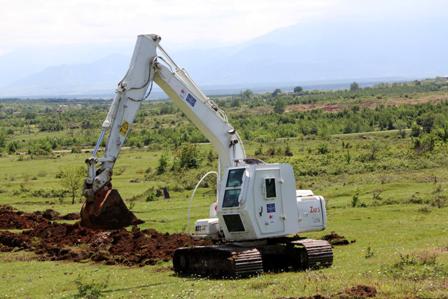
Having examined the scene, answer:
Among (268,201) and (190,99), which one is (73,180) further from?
(268,201)

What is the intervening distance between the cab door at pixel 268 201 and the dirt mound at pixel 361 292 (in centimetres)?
587

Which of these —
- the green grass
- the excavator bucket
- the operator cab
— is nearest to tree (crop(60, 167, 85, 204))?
the green grass

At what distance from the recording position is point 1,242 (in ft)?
111

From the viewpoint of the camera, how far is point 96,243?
105ft

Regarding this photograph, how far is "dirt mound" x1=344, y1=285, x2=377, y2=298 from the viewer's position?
17188mm

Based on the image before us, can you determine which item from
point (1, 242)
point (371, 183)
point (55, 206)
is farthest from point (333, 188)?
point (1, 242)

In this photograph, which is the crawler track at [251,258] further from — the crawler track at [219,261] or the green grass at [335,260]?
the green grass at [335,260]

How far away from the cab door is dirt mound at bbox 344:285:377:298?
5.87 meters

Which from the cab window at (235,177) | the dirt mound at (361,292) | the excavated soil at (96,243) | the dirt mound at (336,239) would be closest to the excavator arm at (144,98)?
the cab window at (235,177)

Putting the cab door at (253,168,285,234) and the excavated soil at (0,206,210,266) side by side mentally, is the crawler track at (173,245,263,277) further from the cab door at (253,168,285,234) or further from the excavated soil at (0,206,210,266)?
the excavated soil at (0,206,210,266)

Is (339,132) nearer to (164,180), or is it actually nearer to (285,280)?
(164,180)

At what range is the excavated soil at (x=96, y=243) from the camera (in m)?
28.8

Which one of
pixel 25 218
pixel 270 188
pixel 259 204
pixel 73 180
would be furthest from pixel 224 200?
pixel 73 180

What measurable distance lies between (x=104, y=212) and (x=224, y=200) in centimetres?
337
